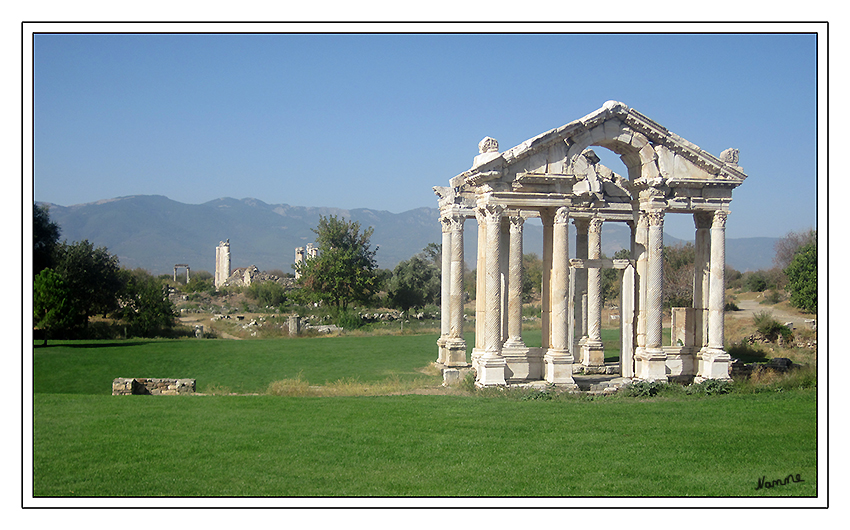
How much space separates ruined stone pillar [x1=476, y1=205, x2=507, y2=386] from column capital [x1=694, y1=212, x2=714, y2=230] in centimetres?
631

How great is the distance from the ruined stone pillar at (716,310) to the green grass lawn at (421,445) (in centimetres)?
199

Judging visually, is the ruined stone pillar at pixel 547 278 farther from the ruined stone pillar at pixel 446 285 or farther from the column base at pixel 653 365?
the ruined stone pillar at pixel 446 285

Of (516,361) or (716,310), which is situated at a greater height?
(716,310)

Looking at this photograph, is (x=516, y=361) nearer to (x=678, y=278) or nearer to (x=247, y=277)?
(x=678, y=278)

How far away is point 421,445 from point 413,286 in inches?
1655

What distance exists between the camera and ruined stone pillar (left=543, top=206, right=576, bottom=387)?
19.1 meters

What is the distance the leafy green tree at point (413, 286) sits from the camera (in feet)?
178

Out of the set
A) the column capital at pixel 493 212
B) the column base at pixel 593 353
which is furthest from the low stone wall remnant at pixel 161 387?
the column base at pixel 593 353

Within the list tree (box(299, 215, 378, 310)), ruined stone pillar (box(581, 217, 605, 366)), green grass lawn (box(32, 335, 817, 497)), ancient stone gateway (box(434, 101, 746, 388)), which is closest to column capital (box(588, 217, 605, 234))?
ruined stone pillar (box(581, 217, 605, 366))

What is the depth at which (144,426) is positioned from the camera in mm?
13703

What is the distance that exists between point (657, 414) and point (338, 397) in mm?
7670

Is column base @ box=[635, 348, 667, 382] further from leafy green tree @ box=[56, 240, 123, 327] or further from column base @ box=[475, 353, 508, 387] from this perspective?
leafy green tree @ box=[56, 240, 123, 327]

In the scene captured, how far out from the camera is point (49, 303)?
31188 mm

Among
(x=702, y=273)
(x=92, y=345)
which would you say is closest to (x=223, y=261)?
(x=92, y=345)
